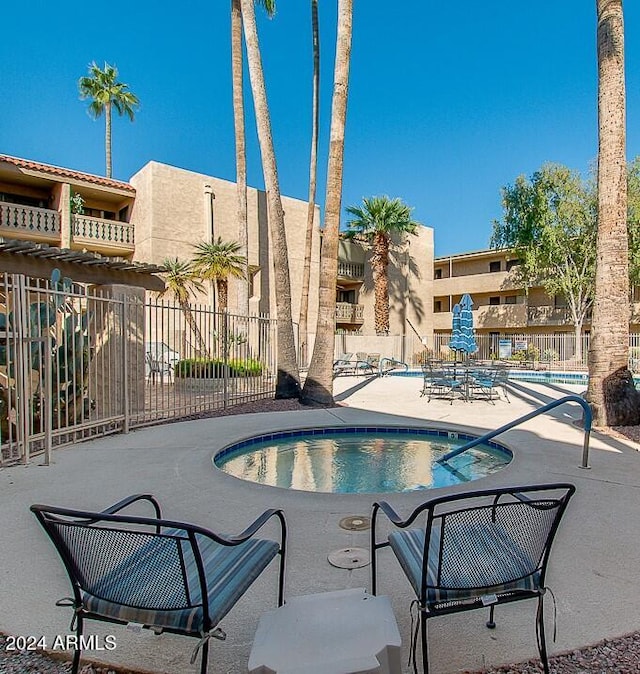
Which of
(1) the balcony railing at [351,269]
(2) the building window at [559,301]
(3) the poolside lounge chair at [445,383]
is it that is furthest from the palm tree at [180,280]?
(2) the building window at [559,301]

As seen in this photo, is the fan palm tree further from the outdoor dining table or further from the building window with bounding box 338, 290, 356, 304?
the building window with bounding box 338, 290, 356, 304

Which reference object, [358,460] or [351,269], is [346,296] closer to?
[351,269]

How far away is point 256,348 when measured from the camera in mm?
13406

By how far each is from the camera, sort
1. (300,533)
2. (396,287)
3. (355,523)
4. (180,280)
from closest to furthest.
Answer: (300,533)
(355,523)
(180,280)
(396,287)

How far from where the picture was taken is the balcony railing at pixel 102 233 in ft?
66.8

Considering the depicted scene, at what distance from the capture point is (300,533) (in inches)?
149

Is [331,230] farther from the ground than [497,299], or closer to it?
closer to it

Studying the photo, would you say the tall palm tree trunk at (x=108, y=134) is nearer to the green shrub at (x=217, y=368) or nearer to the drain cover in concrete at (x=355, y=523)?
the green shrub at (x=217, y=368)

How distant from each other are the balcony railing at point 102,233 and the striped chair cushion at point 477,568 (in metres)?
21.4

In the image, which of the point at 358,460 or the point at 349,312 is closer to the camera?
the point at 358,460

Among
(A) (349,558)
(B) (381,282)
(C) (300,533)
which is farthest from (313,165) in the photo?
(A) (349,558)

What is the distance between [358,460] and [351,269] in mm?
23485

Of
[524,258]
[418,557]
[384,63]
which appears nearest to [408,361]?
[524,258]

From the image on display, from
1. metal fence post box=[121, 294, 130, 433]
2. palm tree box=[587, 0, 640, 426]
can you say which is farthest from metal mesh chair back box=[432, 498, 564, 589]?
palm tree box=[587, 0, 640, 426]
